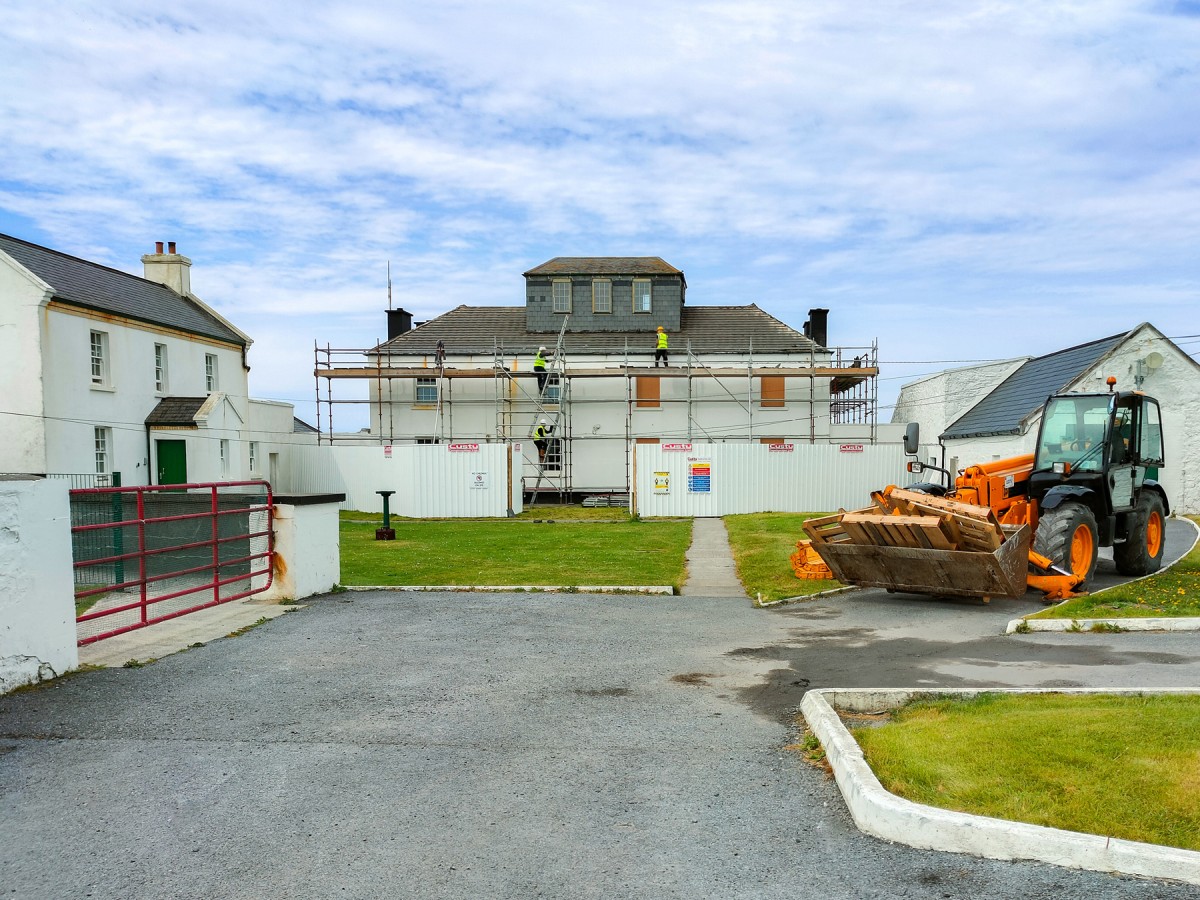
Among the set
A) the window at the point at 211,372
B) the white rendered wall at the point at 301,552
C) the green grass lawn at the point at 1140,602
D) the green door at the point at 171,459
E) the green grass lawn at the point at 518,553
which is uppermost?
the window at the point at 211,372

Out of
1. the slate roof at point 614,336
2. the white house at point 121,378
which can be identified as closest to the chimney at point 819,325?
the slate roof at point 614,336

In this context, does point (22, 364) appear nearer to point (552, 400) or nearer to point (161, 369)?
point (161, 369)

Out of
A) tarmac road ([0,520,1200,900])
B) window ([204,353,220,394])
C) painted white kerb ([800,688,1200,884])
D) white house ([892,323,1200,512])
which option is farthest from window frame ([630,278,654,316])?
painted white kerb ([800,688,1200,884])

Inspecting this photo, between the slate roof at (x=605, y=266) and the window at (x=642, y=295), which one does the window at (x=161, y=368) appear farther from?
the window at (x=642, y=295)

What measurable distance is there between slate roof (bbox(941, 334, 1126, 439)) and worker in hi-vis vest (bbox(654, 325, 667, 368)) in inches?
443

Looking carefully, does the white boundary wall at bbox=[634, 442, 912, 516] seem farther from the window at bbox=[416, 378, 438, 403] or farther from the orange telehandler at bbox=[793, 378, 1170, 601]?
the orange telehandler at bbox=[793, 378, 1170, 601]

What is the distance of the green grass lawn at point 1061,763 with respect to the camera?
4.37 meters

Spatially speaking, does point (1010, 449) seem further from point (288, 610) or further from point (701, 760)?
point (701, 760)

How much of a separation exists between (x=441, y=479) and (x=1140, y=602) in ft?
72.3

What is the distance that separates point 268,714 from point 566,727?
223 centimetres

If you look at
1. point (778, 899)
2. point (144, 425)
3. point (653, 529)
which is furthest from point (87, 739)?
point (144, 425)

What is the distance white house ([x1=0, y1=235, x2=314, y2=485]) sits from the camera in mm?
24094

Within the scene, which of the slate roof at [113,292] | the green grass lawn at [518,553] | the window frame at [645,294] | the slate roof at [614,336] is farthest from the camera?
the window frame at [645,294]

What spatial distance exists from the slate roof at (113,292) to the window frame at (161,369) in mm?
819
